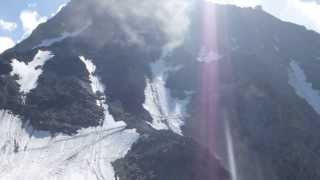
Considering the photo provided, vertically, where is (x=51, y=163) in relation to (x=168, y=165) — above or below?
above

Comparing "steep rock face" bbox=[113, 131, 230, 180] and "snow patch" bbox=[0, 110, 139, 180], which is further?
"steep rock face" bbox=[113, 131, 230, 180]

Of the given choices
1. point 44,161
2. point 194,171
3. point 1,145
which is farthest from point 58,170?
point 194,171

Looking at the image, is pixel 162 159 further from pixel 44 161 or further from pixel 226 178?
pixel 44 161

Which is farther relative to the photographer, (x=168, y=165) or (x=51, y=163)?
(x=168, y=165)

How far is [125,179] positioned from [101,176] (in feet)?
22.5

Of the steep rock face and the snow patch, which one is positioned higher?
the snow patch

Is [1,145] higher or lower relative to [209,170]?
higher

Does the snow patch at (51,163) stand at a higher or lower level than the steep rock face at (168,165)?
higher

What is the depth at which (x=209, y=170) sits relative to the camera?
19588cm

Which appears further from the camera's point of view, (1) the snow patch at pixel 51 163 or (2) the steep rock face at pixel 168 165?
(2) the steep rock face at pixel 168 165

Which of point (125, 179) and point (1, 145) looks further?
point (1, 145)

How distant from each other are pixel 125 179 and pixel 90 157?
19.2 m

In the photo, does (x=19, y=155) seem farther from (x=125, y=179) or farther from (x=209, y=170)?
(x=209, y=170)

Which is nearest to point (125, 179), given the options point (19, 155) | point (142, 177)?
point (142, 177)
